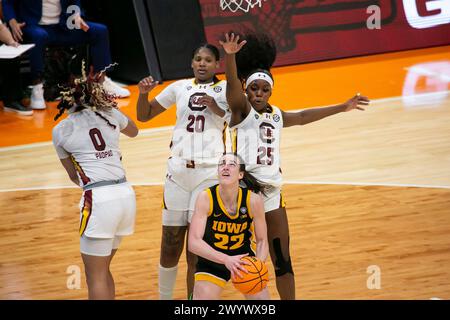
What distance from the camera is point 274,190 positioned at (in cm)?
628

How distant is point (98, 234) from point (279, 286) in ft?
4.22

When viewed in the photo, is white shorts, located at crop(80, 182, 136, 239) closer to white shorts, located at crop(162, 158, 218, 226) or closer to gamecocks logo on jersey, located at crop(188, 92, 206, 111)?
white shorts, located at crop(162, 158, 218, 226)

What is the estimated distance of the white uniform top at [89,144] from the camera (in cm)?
590

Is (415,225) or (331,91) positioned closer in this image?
(415,225)

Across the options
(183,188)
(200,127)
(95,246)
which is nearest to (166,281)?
(183,188)

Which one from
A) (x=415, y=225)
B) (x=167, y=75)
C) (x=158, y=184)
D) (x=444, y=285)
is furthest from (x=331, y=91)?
(x=444, y=285)

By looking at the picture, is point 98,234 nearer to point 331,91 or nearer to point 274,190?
point 274,190

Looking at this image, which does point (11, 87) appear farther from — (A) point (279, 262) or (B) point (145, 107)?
(A) point (279, 262)

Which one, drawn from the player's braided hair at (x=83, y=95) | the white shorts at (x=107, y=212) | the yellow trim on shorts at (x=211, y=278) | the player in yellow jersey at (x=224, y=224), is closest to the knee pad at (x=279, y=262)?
the player in yellow jersey at (x=224, y=224)

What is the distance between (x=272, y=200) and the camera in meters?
6.25

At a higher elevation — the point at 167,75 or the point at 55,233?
the point at 55,233

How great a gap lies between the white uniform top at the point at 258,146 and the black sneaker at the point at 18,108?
640cm

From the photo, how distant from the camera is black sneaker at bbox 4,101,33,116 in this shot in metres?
12.2

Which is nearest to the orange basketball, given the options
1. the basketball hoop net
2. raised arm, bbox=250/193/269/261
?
A: raised arm, bbox=250/193/269/261
